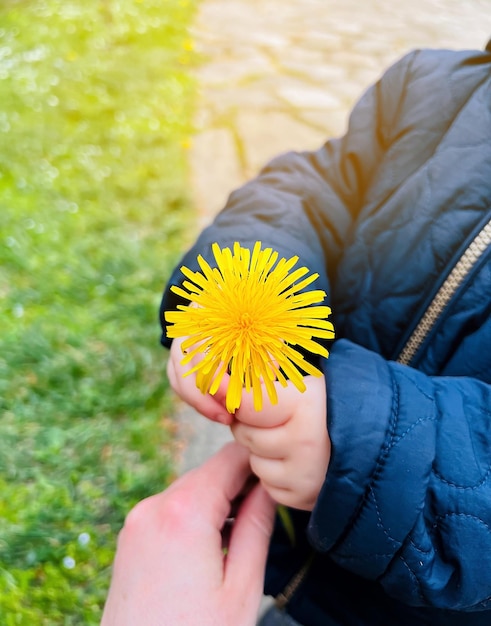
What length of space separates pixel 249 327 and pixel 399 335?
20.0 inches

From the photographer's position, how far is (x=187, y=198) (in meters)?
2.20

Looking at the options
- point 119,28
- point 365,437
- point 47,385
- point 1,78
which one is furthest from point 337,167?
point 119,28

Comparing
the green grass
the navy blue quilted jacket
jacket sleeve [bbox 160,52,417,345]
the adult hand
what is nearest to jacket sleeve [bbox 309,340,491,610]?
the navy blue quilted jacket

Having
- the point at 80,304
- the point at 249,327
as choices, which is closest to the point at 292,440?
the point at 249,327

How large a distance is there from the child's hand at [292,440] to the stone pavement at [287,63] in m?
1.55

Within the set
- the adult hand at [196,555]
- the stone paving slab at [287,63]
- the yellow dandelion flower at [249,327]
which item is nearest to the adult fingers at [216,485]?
the adult hand at [196,555]

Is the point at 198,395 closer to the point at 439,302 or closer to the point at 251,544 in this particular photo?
the point at 251,544

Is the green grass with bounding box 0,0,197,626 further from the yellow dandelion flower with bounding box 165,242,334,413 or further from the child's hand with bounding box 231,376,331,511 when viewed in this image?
the yellow dandelion flower with bounding box 165,242,334,413

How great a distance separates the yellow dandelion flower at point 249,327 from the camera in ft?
→ 1.45

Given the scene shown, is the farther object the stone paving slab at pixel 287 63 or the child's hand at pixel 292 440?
the stone paving slab at pixel 287 63

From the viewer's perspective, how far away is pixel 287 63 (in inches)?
136

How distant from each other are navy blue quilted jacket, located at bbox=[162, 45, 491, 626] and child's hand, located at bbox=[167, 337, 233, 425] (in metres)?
0.10

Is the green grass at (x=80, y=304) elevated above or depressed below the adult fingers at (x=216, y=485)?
below

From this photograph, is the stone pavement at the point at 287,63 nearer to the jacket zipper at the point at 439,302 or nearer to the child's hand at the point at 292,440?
the jacket zipper at the point at 439,302
